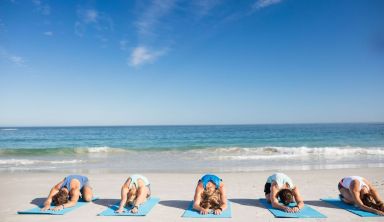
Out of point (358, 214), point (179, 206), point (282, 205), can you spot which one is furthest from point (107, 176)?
point (358, 214)

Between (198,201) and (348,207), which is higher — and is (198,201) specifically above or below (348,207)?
above

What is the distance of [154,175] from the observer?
1118 centimetres

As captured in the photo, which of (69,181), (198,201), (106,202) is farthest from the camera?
(106,202)

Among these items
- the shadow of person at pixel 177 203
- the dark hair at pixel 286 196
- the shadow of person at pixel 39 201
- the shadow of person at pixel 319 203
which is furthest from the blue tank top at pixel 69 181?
the shadow of person at pixel 319 203

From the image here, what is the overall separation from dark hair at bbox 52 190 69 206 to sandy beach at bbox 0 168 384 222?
1.32ft

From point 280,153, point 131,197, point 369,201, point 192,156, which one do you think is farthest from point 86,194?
point 280,153

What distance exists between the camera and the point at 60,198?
6.46 metres

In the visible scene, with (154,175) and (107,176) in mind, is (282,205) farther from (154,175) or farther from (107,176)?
(107,176)

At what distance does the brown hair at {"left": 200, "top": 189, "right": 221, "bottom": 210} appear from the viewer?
20.4 feet

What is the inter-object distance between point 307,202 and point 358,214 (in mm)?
1293

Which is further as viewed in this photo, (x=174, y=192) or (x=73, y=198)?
(x=174, y=192)

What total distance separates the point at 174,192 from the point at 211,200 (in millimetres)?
2270

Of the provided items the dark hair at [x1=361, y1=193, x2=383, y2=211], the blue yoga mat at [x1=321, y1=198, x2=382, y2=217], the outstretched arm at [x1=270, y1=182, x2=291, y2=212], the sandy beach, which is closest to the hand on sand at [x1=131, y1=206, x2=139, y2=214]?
the sandy beach

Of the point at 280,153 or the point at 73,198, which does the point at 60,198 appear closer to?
the point at 73,198
